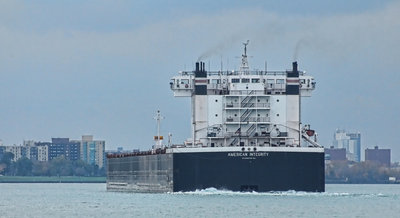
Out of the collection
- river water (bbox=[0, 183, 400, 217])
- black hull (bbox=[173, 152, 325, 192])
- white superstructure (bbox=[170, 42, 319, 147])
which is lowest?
river water (bbox=[0, 183, 400, 217])

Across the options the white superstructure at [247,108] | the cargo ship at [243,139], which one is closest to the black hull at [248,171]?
the cargo ship at [243,139]

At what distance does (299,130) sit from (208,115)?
586 cm

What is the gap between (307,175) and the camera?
96.0 metres

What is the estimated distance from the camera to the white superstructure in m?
99.2

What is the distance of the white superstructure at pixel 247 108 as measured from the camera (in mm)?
99188

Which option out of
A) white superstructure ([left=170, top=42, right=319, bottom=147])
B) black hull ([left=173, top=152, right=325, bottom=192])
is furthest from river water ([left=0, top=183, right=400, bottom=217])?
white superstructure ([left=170, top=42, right=319, bottom=147])

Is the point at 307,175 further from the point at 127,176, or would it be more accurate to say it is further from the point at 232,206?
the point at 127,176

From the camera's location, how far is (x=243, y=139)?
3880 inches

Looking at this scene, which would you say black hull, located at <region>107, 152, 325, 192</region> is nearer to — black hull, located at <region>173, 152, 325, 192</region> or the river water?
black hull, located at <region>173, 152, 325, 192</region>

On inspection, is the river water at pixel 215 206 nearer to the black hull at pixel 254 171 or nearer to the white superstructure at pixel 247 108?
the black hull at pixel 254 171

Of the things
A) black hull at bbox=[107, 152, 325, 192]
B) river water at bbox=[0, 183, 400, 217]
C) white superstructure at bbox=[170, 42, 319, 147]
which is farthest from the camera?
white superstructure at bbox=[170, 42, 319, 147]

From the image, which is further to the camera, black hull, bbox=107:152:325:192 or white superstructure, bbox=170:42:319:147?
white superstructure, bbox=170:42:319:147

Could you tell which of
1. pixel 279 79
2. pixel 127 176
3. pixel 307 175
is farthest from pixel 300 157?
pixel 127 176

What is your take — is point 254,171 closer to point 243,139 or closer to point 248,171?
point 248,171
